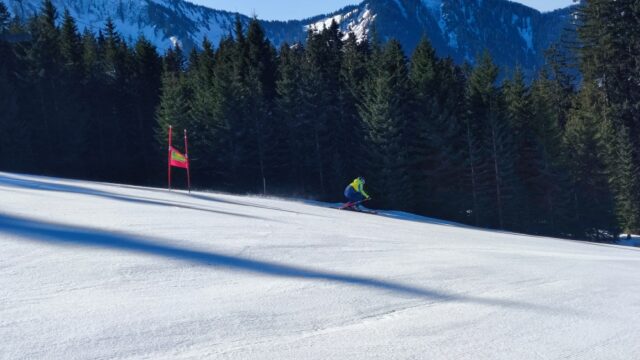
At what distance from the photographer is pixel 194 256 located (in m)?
5.95

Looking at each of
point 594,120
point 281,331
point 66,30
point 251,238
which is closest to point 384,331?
point 281,331

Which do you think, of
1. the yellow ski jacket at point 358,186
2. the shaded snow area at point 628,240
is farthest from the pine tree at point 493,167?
the yellow ski jacket at point 358,186

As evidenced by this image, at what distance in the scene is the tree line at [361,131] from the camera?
37.2m

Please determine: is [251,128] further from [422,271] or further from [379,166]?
[422,271]

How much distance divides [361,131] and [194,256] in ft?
114

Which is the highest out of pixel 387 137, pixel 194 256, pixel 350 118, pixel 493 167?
pixel 350 118

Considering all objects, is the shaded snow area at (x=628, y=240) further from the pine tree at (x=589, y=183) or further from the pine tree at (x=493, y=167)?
the pine tree at (x=493, y=167)

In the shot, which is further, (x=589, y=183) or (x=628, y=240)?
(x=589, y=183)

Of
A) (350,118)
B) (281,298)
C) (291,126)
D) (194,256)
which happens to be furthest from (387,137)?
(281,298)

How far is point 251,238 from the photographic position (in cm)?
748

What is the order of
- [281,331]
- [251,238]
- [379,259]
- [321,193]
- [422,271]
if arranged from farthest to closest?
[321,193], [251,238], [379,259], [422,271], [281,331]

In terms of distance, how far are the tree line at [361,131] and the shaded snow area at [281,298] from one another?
29.0 meters

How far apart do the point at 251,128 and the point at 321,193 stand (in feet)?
25.1

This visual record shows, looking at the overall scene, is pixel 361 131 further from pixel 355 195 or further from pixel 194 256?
pixel 194 256
